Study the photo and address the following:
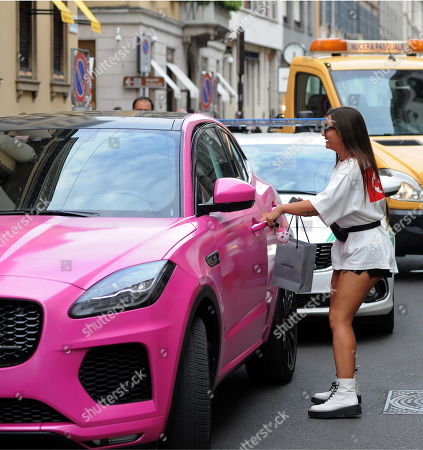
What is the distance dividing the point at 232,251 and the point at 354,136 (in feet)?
3.86

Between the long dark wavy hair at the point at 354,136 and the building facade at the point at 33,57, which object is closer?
the long dark wavy hair at the point at 354,136

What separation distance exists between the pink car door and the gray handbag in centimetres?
16

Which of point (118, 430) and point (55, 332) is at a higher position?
point (55, 332)

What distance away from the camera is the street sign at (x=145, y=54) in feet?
118

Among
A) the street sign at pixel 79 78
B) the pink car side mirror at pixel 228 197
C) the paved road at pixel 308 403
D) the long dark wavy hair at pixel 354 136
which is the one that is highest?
the street sign at pixel 79 78

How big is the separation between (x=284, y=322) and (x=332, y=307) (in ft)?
2.74

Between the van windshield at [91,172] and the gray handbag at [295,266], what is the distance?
3.79ft

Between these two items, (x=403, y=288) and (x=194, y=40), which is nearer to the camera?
(x=403, y=288)

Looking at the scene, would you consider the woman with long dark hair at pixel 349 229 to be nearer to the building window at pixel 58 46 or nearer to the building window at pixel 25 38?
the building window at pixel 25 38

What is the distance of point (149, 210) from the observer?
628cm

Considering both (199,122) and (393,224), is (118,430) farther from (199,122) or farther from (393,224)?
(393,224)

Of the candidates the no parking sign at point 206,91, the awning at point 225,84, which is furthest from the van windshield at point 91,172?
the awning at point 225,84

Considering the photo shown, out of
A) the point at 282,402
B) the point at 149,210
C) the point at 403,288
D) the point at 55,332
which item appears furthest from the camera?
the point at 403,288

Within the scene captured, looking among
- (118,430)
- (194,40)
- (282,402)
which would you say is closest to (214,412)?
(282,402)
